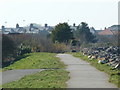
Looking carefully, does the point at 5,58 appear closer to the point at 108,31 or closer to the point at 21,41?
the point at 21,41

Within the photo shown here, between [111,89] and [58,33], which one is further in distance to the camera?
[58,33]

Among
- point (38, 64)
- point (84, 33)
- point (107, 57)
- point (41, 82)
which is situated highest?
point (84, 33)

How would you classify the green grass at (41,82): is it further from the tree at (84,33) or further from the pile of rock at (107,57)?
the tree at (84,33)

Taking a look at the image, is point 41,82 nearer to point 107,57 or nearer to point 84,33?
point 107,57

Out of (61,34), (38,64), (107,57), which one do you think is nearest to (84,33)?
(61,34)

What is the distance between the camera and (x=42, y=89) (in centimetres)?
1443

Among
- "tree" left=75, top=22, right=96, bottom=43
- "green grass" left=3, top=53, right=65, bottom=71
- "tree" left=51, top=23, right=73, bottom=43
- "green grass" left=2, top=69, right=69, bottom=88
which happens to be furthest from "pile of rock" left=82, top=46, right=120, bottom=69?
"tree" left=75, top=22, right=96, bottom=43

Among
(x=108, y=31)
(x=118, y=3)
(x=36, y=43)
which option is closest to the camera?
(x=118, y=3)

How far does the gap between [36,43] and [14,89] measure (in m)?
43.3

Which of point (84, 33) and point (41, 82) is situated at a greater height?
point (84, 33)

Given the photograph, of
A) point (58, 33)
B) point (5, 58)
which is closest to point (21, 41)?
point (58, 33)

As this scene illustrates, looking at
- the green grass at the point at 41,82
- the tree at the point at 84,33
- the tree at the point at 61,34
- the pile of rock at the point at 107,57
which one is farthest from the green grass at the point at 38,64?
the tree at the point at 84,33

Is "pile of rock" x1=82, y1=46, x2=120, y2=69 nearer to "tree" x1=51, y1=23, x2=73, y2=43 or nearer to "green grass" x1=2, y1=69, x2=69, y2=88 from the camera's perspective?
"green grass" x1=2, y1=69, x2=69, y2=88

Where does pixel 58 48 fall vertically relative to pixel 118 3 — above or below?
below
